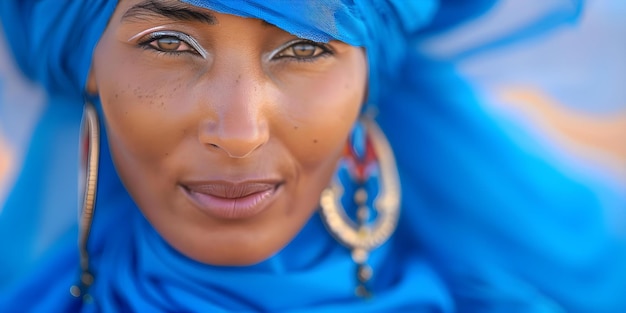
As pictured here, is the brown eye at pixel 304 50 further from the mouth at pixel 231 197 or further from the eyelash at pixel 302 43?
the mouth at pixel 231 197

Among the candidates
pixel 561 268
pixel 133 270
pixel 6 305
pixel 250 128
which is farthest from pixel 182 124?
pixel 561 268

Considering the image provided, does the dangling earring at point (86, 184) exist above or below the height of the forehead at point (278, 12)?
below

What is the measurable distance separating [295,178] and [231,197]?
0.34 feet

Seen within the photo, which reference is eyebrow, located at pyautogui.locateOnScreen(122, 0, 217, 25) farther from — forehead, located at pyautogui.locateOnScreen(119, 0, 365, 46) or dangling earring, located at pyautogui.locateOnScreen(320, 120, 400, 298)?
dangling earring, located at pyautogui.locateOnScreen(320, 120, 400, 298)

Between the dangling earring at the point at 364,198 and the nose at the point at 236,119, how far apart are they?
286mm

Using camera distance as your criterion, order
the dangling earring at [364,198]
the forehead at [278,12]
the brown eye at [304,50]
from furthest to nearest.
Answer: the dangling earring at [364,198] → the brown eye at [304,50] → the forehead at [278,12]

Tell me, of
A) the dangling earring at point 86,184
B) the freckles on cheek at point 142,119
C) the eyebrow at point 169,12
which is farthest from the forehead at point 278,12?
the dangling earring at point 86,184

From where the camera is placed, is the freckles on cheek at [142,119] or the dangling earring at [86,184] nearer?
the freckles on cheek at [142,119]

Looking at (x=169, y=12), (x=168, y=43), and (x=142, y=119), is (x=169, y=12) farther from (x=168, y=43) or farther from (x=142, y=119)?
(x=142, y=119)

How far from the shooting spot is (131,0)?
1.03 meters

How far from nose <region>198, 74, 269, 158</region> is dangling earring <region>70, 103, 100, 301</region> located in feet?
0.82

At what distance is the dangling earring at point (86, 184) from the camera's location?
1162 mm

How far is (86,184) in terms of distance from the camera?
46.3 inches

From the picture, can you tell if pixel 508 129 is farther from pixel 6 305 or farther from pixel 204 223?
pixel 6 305
